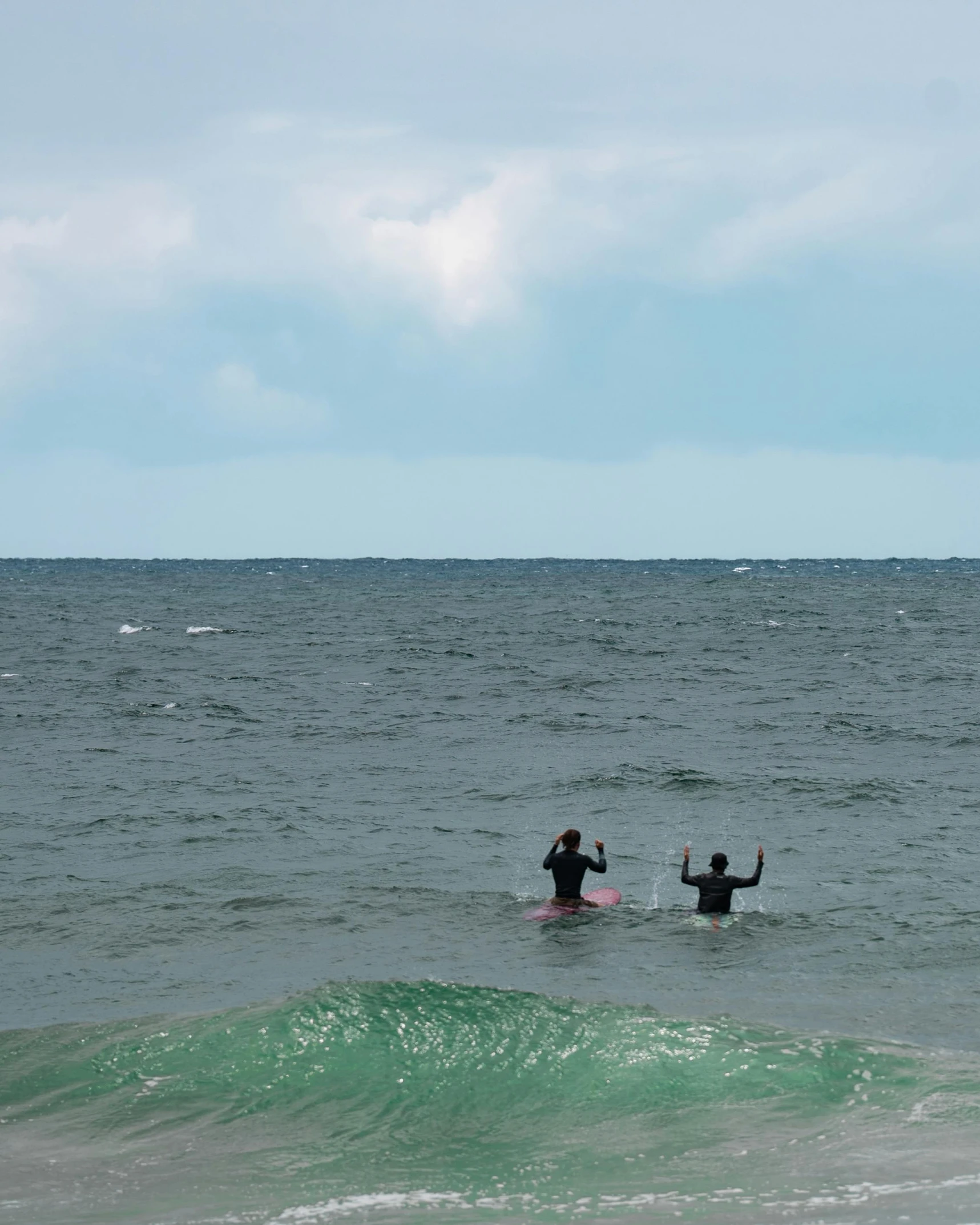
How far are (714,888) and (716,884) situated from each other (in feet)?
0.20

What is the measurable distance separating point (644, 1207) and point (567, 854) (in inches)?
315

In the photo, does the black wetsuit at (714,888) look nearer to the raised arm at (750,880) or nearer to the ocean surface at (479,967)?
the raised arm at (750,880)

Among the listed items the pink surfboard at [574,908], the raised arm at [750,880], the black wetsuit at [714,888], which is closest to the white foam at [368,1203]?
the raised arm at [750,880]

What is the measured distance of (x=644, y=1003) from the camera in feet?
45.2

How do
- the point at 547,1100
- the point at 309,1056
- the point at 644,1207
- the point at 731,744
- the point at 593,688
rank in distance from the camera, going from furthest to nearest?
the point at 593,688, the point at 731,744, the point at 309,1056, the point at 547,1100, the point at 644,1207

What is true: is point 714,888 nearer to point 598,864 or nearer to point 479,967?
point 598,864

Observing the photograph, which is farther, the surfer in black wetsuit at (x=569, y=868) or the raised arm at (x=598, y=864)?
the surfer in black wetsuit at (x=569, y=868)

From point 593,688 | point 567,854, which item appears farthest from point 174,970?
point 593,688

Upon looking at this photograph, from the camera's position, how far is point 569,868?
56.3 feet

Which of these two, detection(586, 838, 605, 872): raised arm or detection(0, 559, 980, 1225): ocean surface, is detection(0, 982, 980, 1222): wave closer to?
detection(0, 559, 980, 1225): ocean surface

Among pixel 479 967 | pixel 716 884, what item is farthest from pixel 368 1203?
pixel 716 884

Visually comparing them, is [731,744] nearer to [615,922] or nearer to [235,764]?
[235,764]

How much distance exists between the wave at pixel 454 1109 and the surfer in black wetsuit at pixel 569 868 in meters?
3.68

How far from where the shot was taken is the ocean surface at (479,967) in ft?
33.1
